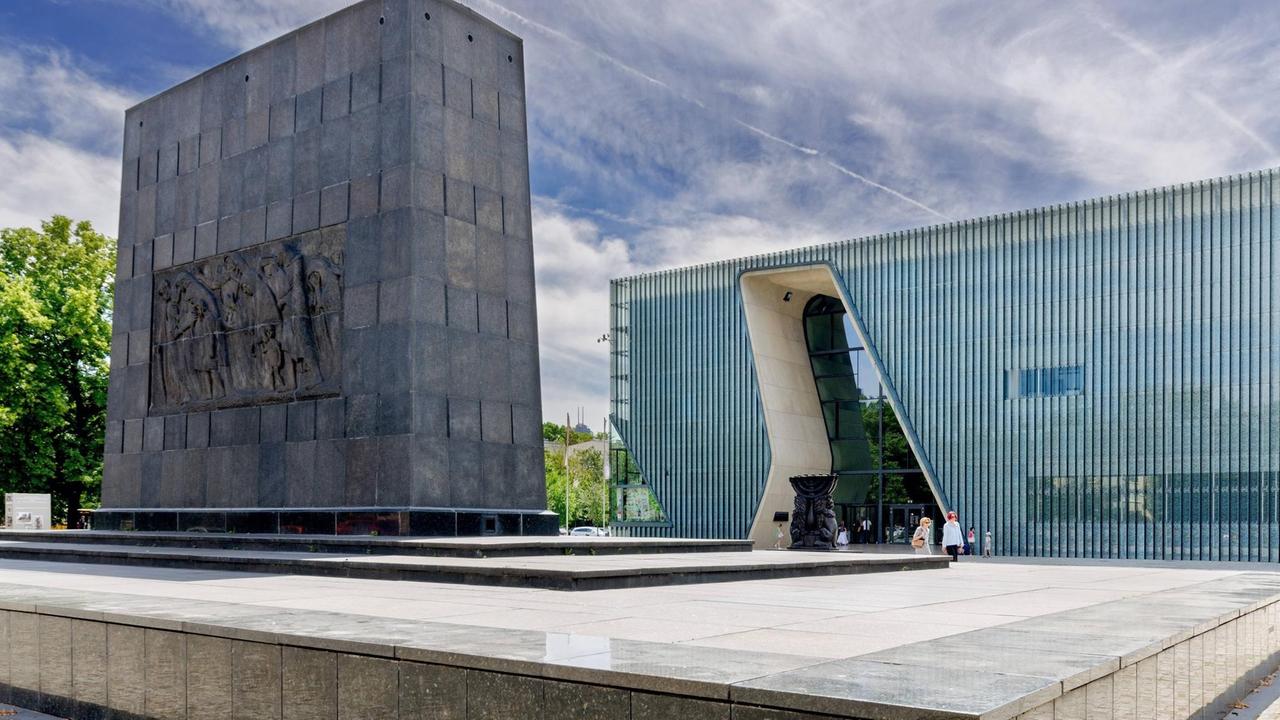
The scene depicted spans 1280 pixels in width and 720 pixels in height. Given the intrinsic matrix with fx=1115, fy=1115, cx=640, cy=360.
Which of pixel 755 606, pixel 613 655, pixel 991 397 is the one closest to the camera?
pixel 613 655

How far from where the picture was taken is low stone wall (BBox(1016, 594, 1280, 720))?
17.6 feet

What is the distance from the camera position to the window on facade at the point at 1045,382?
42.4 metres

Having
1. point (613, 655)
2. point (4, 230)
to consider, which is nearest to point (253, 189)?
point (613, 655)

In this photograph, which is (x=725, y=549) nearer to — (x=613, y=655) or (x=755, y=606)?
(x=755, y=606)

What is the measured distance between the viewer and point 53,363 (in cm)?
3719

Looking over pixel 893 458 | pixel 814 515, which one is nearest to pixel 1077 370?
pixel 893 458

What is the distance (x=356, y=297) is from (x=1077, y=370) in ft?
106

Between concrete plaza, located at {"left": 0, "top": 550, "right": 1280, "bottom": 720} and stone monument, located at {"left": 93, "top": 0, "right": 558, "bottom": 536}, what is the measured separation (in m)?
6.42

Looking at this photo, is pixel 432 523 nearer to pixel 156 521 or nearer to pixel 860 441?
pixel 156 521

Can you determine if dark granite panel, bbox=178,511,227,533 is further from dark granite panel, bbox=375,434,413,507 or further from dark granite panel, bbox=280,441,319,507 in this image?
dark granite panel, bbox=375,434,413,507

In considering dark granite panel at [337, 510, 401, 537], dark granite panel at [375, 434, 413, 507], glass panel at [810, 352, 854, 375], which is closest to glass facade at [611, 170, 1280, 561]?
glass panel at [810, 352, 854, 375]

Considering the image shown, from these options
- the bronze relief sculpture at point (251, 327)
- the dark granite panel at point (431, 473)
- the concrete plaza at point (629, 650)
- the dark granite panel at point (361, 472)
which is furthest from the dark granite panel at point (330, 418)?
the concrete plaza at point (629, 650)

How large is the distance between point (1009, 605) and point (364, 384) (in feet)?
36.6

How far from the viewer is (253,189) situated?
2023cm
